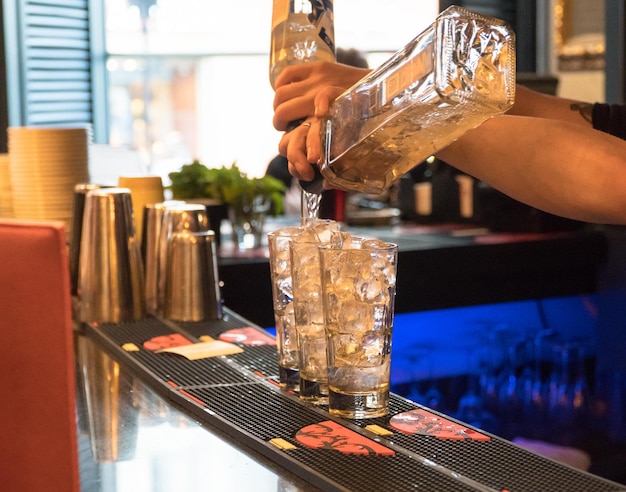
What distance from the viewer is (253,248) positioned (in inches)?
122

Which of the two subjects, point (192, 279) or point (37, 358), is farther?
point (192, 279)

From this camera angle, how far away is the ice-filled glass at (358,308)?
1031 millimetres

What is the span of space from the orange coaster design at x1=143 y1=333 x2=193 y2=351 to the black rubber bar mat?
0.39ft

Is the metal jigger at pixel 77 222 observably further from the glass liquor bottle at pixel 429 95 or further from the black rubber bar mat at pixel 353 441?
the glass liquor bottle at pixel 429 95

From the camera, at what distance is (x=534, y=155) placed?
1.40 metres

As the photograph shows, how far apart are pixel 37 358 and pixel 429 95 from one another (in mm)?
454

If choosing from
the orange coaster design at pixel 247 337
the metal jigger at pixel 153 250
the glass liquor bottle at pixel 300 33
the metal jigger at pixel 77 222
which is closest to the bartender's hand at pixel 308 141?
the glass liquor bottle at pixel 300 33

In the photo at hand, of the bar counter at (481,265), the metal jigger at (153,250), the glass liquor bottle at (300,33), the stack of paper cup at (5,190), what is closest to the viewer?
the glass liquor bottle at (300,33)

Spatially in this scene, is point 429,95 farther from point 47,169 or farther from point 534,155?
point 47,169

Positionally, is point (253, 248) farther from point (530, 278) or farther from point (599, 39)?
point (599, 39)

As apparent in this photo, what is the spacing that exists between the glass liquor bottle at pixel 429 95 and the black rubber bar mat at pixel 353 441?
0.31m

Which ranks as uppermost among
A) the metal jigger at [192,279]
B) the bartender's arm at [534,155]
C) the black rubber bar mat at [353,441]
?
the bartender's arm at [534,155]

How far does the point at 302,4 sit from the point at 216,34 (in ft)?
16.7

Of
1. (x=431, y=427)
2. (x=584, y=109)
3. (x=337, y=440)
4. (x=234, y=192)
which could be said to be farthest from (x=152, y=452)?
(x=234, y=192)
